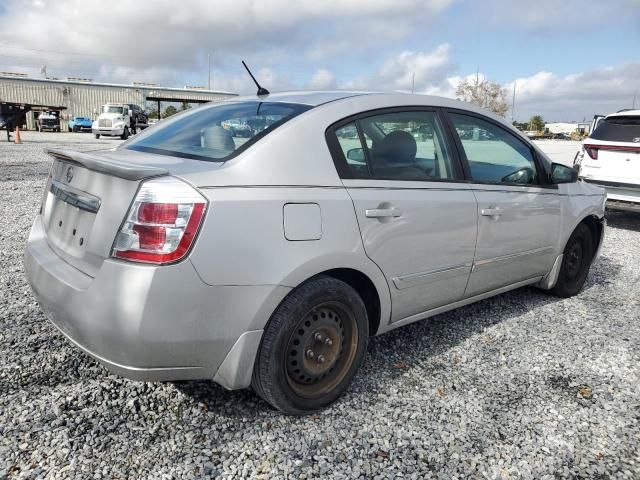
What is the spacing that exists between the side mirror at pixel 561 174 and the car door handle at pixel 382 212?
76.0 inches

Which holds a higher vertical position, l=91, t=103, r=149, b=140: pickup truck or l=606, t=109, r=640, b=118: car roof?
l=91, t=103, r=149, b=140: pickup truck

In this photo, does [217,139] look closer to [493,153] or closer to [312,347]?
[312,347]

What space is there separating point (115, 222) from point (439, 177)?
6.25ft

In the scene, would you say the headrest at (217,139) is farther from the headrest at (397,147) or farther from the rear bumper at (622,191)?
the rear bumper at (622,191)

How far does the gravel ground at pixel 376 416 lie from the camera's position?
2.29 metres

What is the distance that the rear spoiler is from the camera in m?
2.13

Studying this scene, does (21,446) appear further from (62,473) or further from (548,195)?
(548,195)

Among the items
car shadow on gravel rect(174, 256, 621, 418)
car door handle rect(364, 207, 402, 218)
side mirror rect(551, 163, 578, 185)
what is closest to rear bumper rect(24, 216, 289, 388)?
car shadow on gravel rect(174, 256, 621, 418)

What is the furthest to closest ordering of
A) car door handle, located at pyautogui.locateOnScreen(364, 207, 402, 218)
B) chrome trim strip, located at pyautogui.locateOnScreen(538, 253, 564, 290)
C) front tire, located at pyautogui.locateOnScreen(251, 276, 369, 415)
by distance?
chrome trim strip, located at pyautogui.locateOnScreen(538, 253, 564, 290)
car door handle, located at pyautogui.locateOnScreen(364, 207, 402, 218)
front tire, located at pyautogui.locateOnScreen(251, 276, 369, 415)

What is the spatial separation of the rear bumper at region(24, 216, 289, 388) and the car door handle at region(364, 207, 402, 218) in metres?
0.64

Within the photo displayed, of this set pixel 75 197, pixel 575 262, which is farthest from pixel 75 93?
pixel 75 197

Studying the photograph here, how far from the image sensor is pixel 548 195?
13.1 feet

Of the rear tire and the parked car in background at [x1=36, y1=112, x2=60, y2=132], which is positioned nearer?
the rear tire

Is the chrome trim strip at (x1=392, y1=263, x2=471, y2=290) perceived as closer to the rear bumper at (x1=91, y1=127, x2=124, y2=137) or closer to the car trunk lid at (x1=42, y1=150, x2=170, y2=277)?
the car trunk lid at (x1=42, y1=150, x2=170, y2=277)
